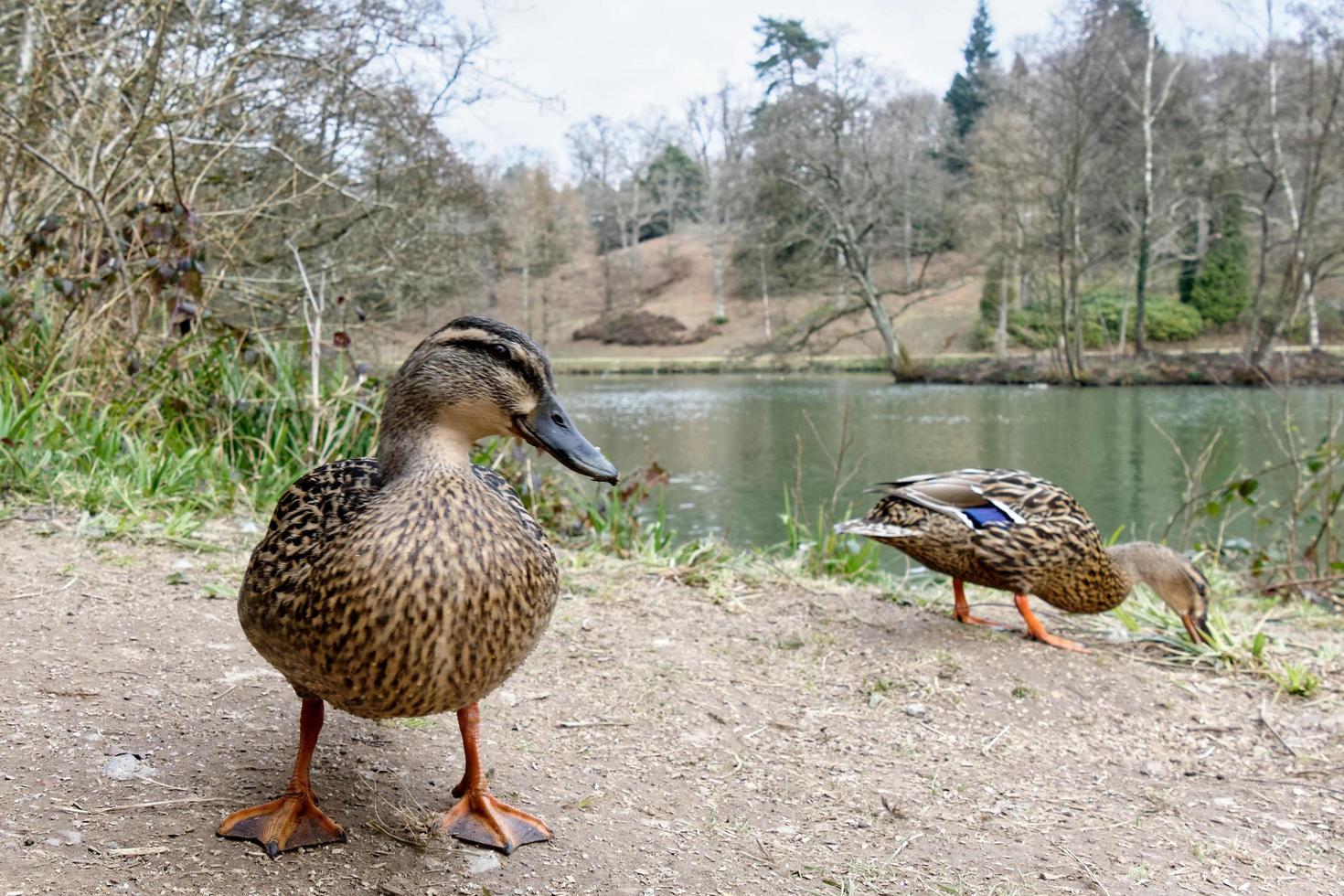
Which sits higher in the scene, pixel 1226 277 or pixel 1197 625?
pixel 1226 277

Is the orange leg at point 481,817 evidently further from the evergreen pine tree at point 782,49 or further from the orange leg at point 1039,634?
the evergreen pine tree at point 782,49

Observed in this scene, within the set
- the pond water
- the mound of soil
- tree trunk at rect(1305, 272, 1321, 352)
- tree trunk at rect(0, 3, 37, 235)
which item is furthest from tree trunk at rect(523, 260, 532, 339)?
tree trunk at rect(1305, 272, 1321, 352)

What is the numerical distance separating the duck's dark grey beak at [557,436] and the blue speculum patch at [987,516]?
7.81 feet

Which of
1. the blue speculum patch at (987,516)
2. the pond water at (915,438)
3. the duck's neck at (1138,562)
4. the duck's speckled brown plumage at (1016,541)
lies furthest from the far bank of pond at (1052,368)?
the blue speculum patch at (987,516)

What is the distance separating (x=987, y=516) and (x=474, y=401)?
258 cm

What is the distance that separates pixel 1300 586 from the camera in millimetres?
5469

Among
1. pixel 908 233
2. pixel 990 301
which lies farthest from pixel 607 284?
pixel 990 301

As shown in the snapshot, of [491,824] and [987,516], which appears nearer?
[491,824]

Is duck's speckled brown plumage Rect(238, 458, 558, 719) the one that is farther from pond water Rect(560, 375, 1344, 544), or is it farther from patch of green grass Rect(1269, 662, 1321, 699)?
pond water Rect(560, 375, 1344, 544)

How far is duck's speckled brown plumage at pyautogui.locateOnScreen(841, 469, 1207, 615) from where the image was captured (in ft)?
12.6

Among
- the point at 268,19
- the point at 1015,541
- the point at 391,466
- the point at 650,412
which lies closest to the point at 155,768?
the point at 391,466

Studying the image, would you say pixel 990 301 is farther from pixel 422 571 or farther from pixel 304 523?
pixel 422 571

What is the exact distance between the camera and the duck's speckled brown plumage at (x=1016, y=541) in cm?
384

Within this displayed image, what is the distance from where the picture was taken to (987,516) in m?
3.90
